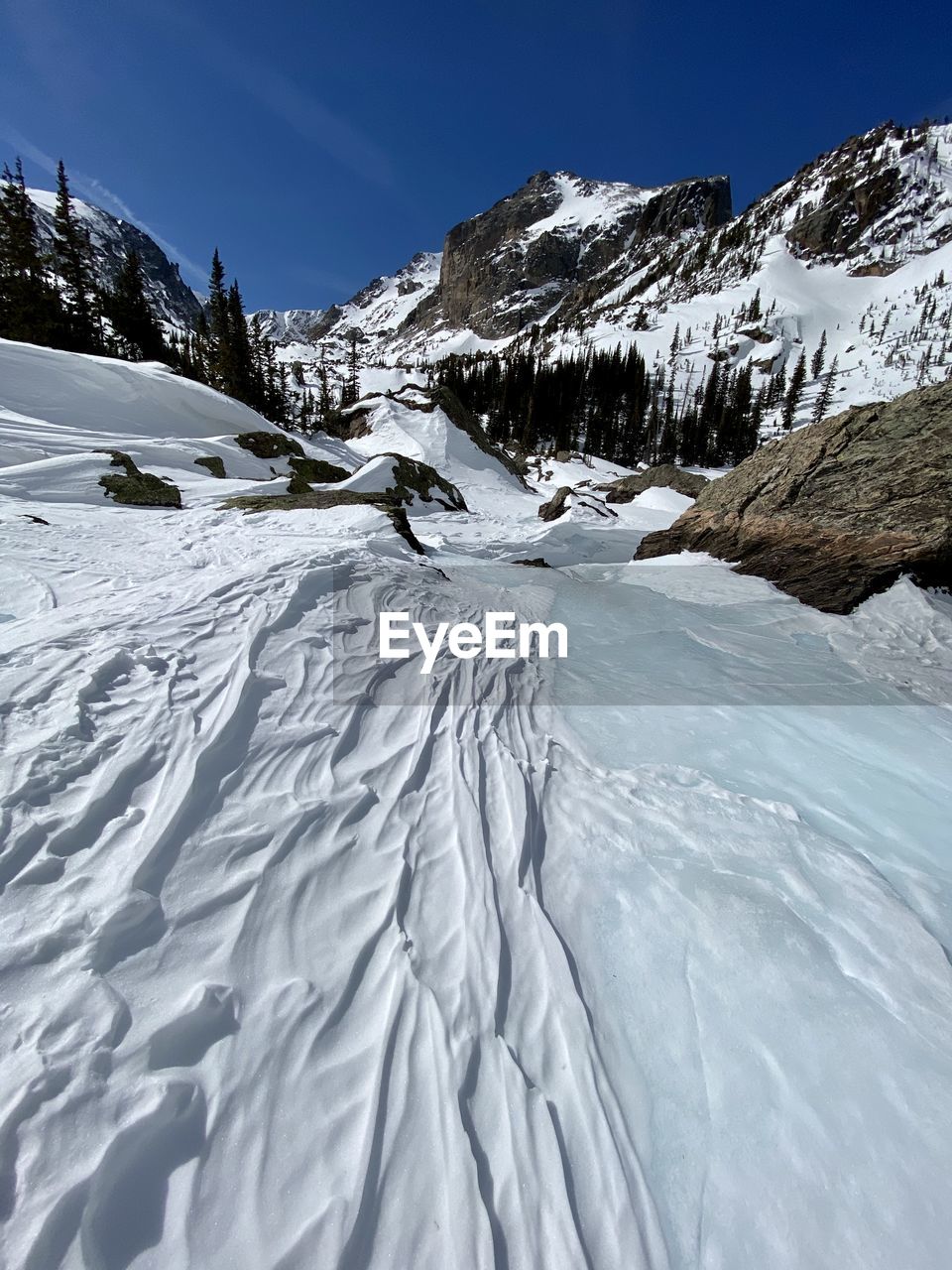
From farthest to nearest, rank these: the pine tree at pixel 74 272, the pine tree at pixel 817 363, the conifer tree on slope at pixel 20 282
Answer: the pine tree at pixel 817 363 → the pine tree at pixel 74 272 → the conifer tree on slope at pixel 20 282

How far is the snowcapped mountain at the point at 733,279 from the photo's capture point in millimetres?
72500

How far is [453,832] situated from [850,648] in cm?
559

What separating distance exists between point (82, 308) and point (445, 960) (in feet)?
114

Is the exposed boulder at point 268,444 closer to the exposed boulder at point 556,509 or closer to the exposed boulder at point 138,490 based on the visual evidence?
the exposed boulder at point 138,490

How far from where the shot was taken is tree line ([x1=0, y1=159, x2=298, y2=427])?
21.5 m

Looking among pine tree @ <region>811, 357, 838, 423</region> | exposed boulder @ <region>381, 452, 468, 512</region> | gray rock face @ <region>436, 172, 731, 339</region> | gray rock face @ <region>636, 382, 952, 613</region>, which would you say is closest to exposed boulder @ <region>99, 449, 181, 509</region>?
exposed boulder @ <region>381, 452, 468, 512</region>

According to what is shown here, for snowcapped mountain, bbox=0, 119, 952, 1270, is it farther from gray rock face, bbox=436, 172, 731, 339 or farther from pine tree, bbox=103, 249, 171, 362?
gray rock face, bbox=436, 172, 731, 339

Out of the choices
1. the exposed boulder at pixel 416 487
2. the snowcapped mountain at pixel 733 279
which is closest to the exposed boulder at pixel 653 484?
the exposed boulder at pixel 416 487

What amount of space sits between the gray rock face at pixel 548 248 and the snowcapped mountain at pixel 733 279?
1.75ft

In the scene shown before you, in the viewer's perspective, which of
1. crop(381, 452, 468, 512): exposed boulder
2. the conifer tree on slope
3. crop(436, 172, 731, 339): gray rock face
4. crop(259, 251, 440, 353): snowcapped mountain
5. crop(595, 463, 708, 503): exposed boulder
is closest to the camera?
crop(381, 452, 468, 512): exposed boulder

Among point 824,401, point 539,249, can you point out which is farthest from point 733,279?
point 824,401

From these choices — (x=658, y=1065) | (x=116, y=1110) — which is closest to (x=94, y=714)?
(x=116, y=1110)

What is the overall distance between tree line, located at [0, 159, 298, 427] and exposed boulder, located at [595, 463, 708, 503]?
79.0 feet

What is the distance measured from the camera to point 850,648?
18.3ft
